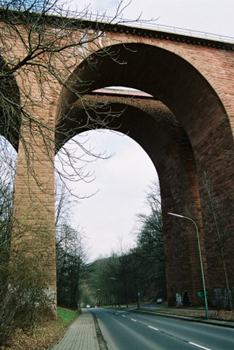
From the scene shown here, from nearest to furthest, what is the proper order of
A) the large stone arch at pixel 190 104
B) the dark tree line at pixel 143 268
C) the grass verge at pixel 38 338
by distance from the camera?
the grass verge at pixel 38 338
the large stone arch at pixel 190 104
the dark tree line at pixel 143 268

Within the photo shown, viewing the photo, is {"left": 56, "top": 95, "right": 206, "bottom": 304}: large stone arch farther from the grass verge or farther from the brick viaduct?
the grass verge

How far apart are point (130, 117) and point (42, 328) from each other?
1636cm

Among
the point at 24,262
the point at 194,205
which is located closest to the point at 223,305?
the point at 194,205

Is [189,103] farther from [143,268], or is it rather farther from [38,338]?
[143,268]

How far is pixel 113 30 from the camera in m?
14.6

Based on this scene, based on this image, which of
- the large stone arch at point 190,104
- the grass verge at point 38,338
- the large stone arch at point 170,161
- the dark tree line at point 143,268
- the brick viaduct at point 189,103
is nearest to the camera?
the grass verge at point 38,338

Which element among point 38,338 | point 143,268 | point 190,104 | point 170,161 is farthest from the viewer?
point 143,268

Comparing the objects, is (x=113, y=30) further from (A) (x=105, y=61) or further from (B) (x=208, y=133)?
(B) (x=208, y=133)

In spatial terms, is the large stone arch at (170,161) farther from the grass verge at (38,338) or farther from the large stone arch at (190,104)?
the grass verge at (38,338)

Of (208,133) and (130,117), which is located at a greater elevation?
(130,117)

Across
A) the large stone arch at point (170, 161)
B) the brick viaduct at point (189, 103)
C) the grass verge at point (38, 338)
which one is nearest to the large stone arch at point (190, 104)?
the brick viaduct at point (189, 103)

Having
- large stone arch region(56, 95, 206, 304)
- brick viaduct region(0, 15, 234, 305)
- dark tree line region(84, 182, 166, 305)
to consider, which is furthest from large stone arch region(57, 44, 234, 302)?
dark tree line region(84, 182, 166, 305)

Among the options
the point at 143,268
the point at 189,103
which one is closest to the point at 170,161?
the point at 189,103

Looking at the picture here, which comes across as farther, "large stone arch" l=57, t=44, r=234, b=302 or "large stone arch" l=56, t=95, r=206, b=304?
"large stone arch" l=56, t=95, r=206, b=304
